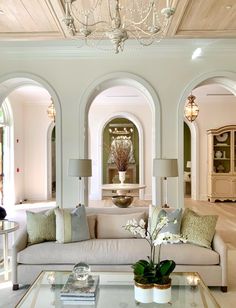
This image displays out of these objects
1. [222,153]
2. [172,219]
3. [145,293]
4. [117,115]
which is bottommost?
[145,293]

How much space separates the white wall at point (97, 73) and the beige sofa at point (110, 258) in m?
2.16

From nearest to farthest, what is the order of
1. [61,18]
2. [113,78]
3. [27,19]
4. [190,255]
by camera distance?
[190,255] < [61,18] < [27,19] < [113,78]

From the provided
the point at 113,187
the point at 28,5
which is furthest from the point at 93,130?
the point at 28,5

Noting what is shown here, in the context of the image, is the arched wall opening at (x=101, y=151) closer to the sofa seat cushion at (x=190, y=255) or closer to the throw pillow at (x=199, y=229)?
the throw pillow at (x=199, y=229)

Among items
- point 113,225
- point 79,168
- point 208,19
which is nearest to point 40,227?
point 113,225

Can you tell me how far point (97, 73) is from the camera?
19.8ft

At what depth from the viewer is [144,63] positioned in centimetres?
600

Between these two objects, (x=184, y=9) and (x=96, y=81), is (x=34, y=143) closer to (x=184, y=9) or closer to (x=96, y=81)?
(x=96, y=81)

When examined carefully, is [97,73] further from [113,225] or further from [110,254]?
[110,254]

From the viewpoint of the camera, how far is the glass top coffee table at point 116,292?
2.66 m

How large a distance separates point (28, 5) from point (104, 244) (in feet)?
10.1

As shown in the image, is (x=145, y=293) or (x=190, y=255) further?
(x=190, y=255)

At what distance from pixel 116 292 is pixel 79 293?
0.38m

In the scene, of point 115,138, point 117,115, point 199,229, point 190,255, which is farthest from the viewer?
point 115,138
